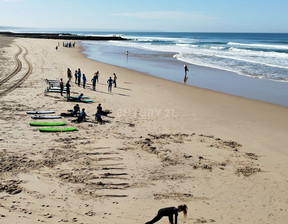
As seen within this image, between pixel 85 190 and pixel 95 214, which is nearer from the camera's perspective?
pixel 95 214

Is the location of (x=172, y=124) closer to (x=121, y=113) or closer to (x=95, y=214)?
(x=121, y=113)

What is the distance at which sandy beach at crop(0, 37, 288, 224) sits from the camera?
734 cm

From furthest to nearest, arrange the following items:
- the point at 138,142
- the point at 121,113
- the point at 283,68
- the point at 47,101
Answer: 1. the point at 283,68
2. the point at 47,101
3. the point at 121,113
4. the point at 138,142

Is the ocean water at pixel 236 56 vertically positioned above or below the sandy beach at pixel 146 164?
above

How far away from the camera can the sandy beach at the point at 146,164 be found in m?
→ 7.34

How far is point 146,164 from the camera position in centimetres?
978

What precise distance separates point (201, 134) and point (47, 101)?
9.75 meters

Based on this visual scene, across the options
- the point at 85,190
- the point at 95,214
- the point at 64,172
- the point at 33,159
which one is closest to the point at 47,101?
the point at 33,159

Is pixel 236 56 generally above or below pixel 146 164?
above

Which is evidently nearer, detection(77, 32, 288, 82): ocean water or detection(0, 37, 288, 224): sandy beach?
detection(0, 37, 288, 224): sandy beach

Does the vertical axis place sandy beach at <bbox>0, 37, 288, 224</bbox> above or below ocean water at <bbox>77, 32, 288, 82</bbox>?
below

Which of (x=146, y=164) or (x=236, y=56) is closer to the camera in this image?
(x=146, y=164)

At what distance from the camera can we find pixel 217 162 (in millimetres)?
10203

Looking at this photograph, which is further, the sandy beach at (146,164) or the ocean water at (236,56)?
the ocean water at (236,56)
